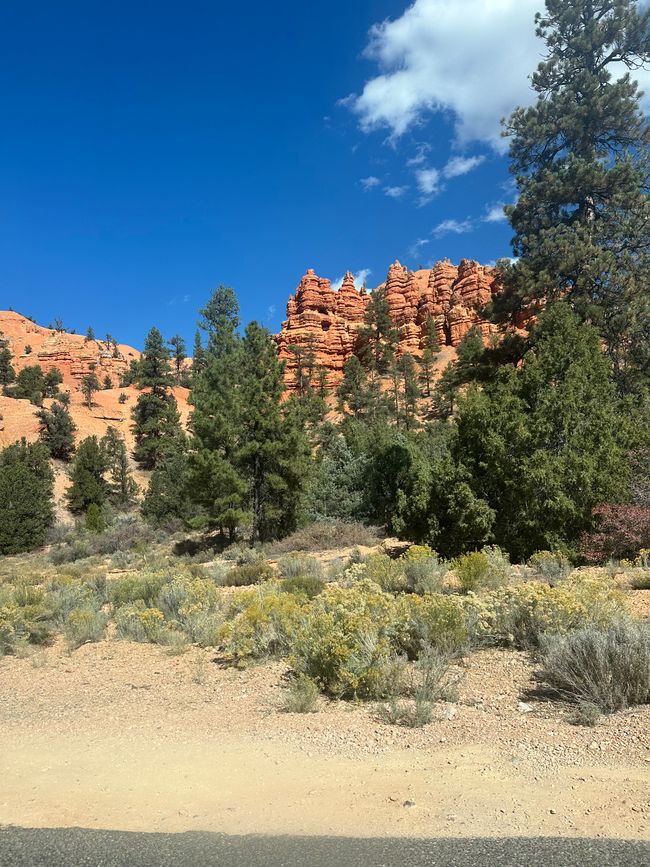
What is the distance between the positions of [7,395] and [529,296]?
58.3m

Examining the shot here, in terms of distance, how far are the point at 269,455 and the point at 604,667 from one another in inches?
723

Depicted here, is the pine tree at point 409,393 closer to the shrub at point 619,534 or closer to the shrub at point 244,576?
the shrub at point 244,576

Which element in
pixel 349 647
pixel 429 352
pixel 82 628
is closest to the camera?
pixel 349 647

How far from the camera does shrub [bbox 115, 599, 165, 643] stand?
816 centimetres

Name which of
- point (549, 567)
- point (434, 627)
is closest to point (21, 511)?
point (549, 567)

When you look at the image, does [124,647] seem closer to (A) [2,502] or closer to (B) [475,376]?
(B) [475,376]

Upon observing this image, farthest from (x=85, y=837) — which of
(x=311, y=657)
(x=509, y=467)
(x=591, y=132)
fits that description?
(x=591, y=132)

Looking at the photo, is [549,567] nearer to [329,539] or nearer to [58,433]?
[329,539]

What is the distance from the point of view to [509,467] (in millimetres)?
12219

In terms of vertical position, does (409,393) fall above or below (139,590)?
above

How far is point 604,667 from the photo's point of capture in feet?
15.1

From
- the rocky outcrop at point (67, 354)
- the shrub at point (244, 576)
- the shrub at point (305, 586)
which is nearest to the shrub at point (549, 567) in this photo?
the shrub at point (305, 586)

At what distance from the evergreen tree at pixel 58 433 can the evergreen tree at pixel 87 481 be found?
756 centimetres

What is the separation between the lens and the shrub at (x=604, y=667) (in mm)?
4480
